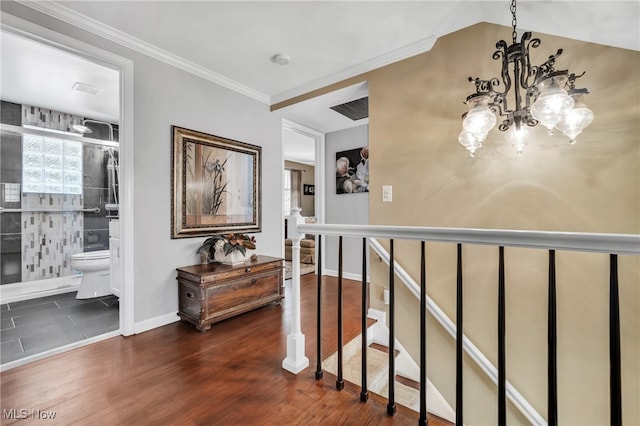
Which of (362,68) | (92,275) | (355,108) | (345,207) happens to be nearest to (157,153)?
(92,275)

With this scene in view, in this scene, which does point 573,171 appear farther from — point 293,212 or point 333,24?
point 333,24

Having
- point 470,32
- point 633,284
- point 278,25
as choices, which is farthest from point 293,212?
point 633,284

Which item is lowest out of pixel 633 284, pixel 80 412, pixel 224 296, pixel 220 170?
pixel 80 412

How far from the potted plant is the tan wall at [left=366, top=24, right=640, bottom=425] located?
1286mm

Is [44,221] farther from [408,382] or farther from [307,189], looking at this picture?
[307,189]

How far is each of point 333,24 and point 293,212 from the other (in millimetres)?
1515

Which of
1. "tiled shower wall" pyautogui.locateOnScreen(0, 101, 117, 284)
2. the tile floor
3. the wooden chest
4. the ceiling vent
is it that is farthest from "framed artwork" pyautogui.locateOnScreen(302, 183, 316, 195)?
the tile floor

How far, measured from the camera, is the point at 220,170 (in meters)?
2.91

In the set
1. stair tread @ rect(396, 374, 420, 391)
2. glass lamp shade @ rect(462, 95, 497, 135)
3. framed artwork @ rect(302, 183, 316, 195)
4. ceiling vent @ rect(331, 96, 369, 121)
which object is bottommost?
stair tread @ rect(396, 374, 420, 391)

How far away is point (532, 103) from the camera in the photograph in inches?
61.6

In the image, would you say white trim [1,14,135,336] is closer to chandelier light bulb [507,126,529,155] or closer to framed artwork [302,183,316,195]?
Result: chandelier light bulb [507,126,529,155]

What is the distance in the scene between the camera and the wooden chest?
2.32 metres

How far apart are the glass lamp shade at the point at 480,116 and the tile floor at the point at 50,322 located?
10.5 feet

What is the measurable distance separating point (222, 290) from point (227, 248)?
40 cm
